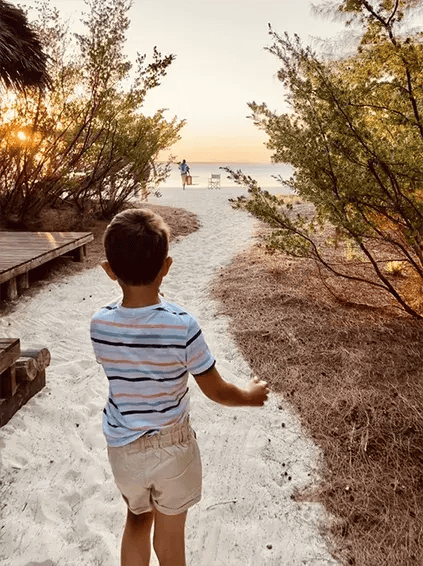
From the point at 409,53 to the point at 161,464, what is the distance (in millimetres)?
4202

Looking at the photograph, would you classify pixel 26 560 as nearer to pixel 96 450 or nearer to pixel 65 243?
pixel 96 450

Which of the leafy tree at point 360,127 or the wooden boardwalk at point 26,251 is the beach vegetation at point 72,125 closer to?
the wooden boardwalk at point 26,251

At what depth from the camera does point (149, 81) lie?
11.1 metres

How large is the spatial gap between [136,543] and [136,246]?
1.27m

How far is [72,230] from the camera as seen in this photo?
11766 millimetres

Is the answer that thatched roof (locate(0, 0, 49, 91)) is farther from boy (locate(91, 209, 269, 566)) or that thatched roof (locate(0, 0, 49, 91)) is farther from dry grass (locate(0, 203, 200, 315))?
boy (locate(91, 209, 269, 566))

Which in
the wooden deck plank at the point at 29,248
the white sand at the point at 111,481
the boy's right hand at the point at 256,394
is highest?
the boy's right hand at the point at 256,394

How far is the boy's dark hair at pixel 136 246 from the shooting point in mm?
1584

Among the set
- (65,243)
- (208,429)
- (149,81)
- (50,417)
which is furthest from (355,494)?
(149,81)

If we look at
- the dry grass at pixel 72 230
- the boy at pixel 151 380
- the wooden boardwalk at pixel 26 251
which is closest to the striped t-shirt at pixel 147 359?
the boy at pixel 151 380

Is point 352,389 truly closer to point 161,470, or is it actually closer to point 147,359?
point 161,470

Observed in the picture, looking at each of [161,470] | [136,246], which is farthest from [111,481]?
[136,246]

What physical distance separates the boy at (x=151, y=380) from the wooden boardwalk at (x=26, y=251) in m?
5.08

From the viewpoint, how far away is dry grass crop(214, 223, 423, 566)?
8.98 feet
